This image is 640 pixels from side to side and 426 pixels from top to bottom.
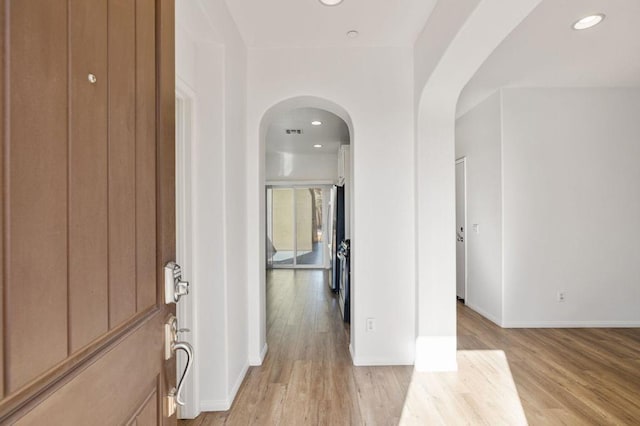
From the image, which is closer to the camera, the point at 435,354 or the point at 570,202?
the point at 435,354

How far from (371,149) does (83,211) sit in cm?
241

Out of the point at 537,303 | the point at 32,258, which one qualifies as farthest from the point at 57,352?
the point at 537,303

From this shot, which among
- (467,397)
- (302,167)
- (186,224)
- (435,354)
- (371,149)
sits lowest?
(467,397)

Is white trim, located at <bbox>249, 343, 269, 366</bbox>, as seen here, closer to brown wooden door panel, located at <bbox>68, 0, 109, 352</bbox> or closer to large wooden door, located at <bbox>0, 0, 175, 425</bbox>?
large wooden door, located at <bbox>0, 0, 175, 425</bbox>

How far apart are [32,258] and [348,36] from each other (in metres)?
2.65

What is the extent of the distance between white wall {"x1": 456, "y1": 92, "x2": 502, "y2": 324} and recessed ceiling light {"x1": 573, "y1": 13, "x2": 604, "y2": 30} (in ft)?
4.13

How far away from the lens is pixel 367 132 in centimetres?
275

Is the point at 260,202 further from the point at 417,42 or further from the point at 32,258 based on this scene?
the point at 32,258

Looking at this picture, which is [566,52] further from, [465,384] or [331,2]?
[465,384]

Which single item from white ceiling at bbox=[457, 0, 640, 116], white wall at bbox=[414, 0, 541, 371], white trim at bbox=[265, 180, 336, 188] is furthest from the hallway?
white trim at bbox=[265, 180, 336, 188]

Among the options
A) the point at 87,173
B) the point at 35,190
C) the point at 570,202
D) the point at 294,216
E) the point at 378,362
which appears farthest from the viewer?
the point at 294,216

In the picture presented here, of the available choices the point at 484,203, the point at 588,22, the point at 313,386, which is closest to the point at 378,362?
the point at 313,386

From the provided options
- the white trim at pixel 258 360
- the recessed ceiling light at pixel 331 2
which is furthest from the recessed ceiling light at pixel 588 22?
the white trim at pixel 258 360

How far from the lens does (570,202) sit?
12.0ft
